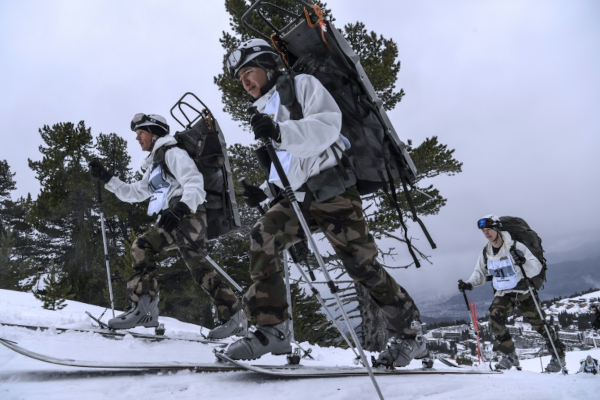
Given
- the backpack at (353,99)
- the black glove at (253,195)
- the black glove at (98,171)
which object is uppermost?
the black glove at (98,171)

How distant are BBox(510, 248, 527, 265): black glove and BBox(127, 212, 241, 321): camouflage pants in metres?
4.94

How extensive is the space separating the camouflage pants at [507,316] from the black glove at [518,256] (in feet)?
2.24

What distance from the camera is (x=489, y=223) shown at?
256 inches

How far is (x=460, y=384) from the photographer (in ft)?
7.37

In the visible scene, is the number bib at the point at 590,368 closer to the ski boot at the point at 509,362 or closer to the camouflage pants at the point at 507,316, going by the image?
the camouflage pants at the point at 507,316

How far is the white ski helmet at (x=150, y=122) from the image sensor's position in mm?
4395

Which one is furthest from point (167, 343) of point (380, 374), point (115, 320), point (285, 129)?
point (285, 129)

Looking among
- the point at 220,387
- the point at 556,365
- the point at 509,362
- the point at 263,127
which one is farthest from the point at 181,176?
the point at 556,365

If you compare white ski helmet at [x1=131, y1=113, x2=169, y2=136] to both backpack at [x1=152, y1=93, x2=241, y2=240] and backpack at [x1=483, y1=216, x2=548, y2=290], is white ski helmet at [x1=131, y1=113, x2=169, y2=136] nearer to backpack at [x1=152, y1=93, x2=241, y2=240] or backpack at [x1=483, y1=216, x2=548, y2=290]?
backpack at [x1=152, y1=93, x2=241, y2=240]

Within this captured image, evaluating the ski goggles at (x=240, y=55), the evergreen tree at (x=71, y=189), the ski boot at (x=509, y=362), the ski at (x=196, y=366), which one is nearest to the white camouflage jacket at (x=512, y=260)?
the ski boot at (x=509, y=362)

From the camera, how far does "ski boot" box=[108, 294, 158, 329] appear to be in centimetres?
391

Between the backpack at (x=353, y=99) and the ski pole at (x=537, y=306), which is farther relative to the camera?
the ski pole at (x=537, y=306)

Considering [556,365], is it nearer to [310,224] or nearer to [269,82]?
[310,224]

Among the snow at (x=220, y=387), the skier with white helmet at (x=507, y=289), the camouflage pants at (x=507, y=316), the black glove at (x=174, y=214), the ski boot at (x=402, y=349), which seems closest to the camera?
the snow at (x=220, y=387)
